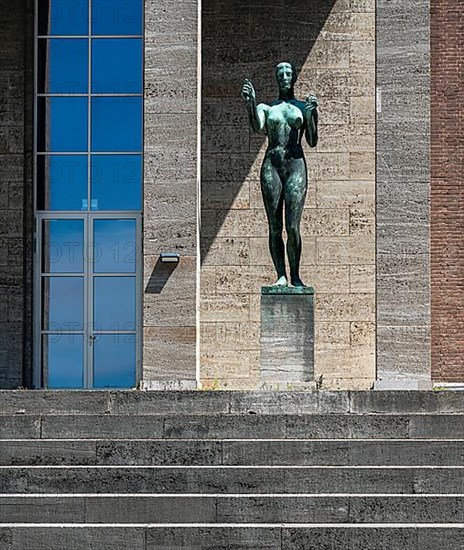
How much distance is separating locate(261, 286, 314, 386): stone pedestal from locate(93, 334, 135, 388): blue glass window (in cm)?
458

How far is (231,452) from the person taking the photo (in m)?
13.6

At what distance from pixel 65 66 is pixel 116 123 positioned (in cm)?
116

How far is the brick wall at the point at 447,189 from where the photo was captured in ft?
71.3

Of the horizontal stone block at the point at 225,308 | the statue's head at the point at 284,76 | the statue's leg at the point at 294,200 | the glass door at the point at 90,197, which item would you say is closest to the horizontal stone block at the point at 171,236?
the statue's leg at the point at 294,200

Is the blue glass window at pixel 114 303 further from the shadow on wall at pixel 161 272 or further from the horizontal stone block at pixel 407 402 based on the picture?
the horizontal stone block at pixel 407 402

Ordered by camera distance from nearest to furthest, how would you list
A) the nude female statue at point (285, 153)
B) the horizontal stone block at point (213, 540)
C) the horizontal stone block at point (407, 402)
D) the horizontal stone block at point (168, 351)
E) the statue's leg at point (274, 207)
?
the horizontal stone block at point (213, 540) → the horizontal stone block at point (407, 402) → the nude female statue at point (285, 153) → the statue's leg at point (274, 207) → the horizontal stone block at point (168, 351)

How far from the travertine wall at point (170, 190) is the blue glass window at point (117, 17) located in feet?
10.0

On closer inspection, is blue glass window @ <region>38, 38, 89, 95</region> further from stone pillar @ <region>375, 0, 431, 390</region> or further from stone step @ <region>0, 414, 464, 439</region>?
stone step @ <region>0, 414, 464, 439</region>

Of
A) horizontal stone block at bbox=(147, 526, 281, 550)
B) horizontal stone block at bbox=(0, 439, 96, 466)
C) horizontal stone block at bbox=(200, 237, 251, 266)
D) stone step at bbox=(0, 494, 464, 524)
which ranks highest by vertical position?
horizontal stone block at bbox=(200, 237, 251, 266)

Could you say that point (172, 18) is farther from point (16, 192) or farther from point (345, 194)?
point (345, 194)

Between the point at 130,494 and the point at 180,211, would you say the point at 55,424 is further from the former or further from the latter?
the point at 180,211

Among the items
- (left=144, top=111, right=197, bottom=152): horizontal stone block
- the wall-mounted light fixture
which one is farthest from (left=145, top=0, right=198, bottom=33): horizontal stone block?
the wall-mounted light fixture

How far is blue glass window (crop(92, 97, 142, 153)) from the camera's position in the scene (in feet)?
71.5

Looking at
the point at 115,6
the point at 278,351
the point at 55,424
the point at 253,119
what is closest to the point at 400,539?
the point at 55,424
